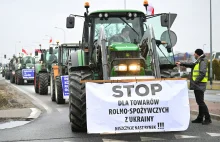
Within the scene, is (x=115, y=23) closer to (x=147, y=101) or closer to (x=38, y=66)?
(x=147, y=101)

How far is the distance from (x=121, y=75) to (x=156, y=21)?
2.07m

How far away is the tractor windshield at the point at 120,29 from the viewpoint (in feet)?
34.4

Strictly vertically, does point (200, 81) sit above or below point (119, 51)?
below

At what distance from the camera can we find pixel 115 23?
10.8m

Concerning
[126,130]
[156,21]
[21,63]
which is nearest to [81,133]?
[126,130]

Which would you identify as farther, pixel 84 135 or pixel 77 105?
pixel 84 135

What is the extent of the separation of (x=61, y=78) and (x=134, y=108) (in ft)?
27.5

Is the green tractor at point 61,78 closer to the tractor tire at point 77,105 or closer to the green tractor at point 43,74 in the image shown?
the green tractor at point 43,74

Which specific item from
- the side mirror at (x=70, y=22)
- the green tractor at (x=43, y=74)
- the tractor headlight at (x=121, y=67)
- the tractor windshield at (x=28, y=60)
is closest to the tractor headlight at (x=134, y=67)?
the tractor headlight at (x=121, y=67)

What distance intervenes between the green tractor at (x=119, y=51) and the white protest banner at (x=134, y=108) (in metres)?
0.41

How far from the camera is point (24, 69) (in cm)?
3391

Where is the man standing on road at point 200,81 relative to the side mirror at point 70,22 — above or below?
below

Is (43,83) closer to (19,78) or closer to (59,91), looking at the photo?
(59,91)

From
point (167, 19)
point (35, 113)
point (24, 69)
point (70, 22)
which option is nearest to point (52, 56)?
point (24, 69)
